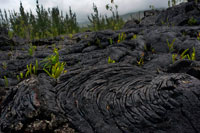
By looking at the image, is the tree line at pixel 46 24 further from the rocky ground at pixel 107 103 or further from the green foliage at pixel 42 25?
the rocky ground at pixel 107 103

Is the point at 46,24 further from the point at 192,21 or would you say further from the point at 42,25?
the point at 192,21

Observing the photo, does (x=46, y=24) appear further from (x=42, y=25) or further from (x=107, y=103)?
(x=107, y=103)

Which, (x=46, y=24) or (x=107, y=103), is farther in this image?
(x=46, y=24)

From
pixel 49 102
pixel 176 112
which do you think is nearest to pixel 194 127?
pixel 176 112

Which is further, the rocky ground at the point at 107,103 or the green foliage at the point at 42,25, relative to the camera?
the green foliage at the point at 42,25

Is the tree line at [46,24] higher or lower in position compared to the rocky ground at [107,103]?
higher

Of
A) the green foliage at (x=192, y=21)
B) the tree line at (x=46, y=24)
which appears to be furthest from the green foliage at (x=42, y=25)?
the green foliage at (x=192, y=21)

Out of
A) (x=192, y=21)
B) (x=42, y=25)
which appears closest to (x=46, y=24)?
(x=42, y=25)

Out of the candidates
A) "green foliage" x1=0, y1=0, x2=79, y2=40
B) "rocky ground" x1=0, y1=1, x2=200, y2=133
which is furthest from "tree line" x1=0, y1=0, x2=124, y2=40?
"rocky ground" x1=0, y1=1, x2=200, y2=133

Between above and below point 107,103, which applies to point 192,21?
above

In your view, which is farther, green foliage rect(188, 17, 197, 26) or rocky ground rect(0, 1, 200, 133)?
green foliage rect(188, 17, 197, 26)

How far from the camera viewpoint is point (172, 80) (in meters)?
2.21

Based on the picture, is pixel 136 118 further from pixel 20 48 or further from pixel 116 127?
pixel 20 48

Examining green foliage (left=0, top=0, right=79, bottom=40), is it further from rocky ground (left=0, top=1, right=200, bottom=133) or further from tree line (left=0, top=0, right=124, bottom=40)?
rocky ground (left=0, top=1, right=200, bottom=133)
